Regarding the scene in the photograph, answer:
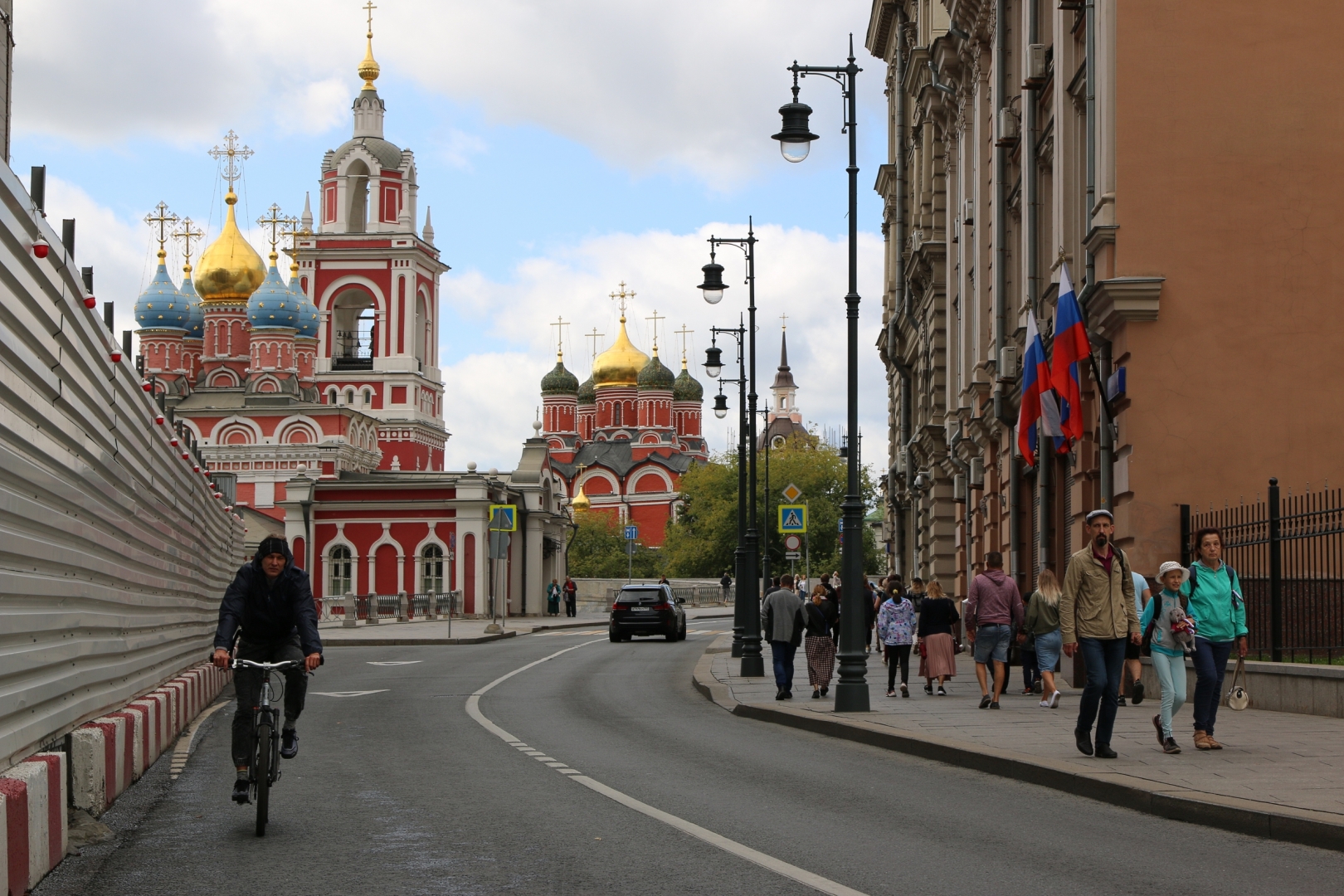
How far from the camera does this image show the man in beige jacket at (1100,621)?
12586mm

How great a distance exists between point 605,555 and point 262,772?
4689 inches

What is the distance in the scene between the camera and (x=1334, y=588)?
16500 millimetres

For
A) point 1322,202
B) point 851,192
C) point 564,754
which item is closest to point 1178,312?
point 1322,202

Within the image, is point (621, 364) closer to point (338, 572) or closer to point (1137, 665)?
point (338, 572)

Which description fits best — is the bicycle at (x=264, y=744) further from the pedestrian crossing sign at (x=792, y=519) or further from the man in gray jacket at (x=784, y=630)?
the pedestrian crossing sign at (x=792, y=519)

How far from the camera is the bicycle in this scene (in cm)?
980

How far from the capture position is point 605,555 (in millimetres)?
128750

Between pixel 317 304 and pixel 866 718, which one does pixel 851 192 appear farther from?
pixel 317 304

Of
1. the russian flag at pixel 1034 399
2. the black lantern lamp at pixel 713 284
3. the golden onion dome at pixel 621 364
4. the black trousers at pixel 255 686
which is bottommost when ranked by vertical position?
the black trousers at pixel 255 686

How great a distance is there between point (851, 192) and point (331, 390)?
265 feet

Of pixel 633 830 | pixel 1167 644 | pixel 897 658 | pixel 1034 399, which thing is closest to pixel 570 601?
pixel 1034 399

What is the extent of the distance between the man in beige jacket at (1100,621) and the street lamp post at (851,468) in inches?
222

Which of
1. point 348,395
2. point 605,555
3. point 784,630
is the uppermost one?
point 348,395

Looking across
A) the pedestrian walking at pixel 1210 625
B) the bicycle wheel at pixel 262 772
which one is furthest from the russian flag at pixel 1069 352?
the bicycle wheel at pixel 262 772
